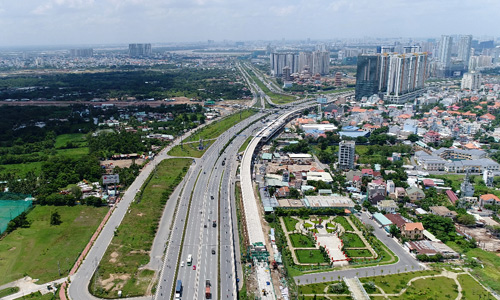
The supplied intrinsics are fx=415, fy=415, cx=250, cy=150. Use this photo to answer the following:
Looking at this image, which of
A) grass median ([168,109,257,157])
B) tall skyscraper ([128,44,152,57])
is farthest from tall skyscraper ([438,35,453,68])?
tall skyscraper ([128,44,152,57])

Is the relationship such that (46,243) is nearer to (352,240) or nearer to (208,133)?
(352,240)

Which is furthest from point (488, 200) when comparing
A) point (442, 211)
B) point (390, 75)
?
point (390, 75)

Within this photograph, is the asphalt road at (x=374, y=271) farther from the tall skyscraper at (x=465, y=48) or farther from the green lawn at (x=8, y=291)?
the tall skyscraper at (x=465, y=48)

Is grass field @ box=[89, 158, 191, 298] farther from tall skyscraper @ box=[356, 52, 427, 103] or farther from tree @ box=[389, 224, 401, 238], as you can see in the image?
tall skyscraper @ box=[356, 52, 427, 103]

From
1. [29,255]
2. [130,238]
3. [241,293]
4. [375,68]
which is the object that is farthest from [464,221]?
[375,68]

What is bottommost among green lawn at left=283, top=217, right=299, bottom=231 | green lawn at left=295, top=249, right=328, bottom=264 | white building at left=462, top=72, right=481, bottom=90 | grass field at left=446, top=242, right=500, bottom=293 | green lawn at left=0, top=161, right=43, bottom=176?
green lawn at left=295, top=249, right=328, bottom=264

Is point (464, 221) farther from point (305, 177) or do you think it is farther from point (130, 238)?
point (130, 238)

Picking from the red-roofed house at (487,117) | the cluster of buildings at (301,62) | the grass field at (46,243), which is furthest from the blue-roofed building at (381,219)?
the cluster of buildings at (301,62)
